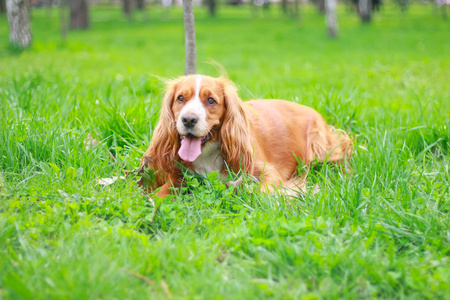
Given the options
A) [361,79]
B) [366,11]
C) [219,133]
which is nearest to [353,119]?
[219,133]

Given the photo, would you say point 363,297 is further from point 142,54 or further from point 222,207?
point 142,54

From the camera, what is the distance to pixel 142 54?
12523 millimetres

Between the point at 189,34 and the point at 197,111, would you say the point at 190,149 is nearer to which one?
the point at 197,111

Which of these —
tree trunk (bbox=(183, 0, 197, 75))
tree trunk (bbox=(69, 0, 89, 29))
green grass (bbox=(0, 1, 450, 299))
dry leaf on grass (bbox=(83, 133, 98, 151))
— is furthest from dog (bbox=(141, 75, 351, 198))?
tree trunk (bbox=(69, 0, 89, 29))

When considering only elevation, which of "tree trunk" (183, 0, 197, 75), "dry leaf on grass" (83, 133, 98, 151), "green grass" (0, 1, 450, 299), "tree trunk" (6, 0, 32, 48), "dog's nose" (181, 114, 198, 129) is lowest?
"green grass" (0, 1, 450, 299)

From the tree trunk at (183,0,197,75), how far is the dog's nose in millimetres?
1667

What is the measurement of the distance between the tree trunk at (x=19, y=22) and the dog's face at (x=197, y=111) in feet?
24.4

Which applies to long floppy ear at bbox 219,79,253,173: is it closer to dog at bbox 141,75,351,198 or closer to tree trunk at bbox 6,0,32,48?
dog at bbox 141,75,351,198

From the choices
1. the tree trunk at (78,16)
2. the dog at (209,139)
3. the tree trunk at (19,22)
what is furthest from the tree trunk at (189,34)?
the tree trunk at (78,16)

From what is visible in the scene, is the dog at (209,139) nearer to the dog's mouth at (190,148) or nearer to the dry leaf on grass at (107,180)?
the dog's mouth at (190,148)

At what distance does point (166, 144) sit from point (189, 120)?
0.41 m

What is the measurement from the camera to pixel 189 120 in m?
2.89

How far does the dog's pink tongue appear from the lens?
3.01 m

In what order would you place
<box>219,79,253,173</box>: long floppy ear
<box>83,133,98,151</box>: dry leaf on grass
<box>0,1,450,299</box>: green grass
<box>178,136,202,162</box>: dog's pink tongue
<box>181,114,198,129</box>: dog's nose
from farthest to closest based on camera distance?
<box>83,133,98,151</box>: dry leaf on grass
<box>219,79,253,173</box>: long floppy ear
<box>178,136,202,162</box>: dog's pink tongue
<box>181,114,198,129</box>: dog's nose
<box>0,1,450,299</box>: green grass
